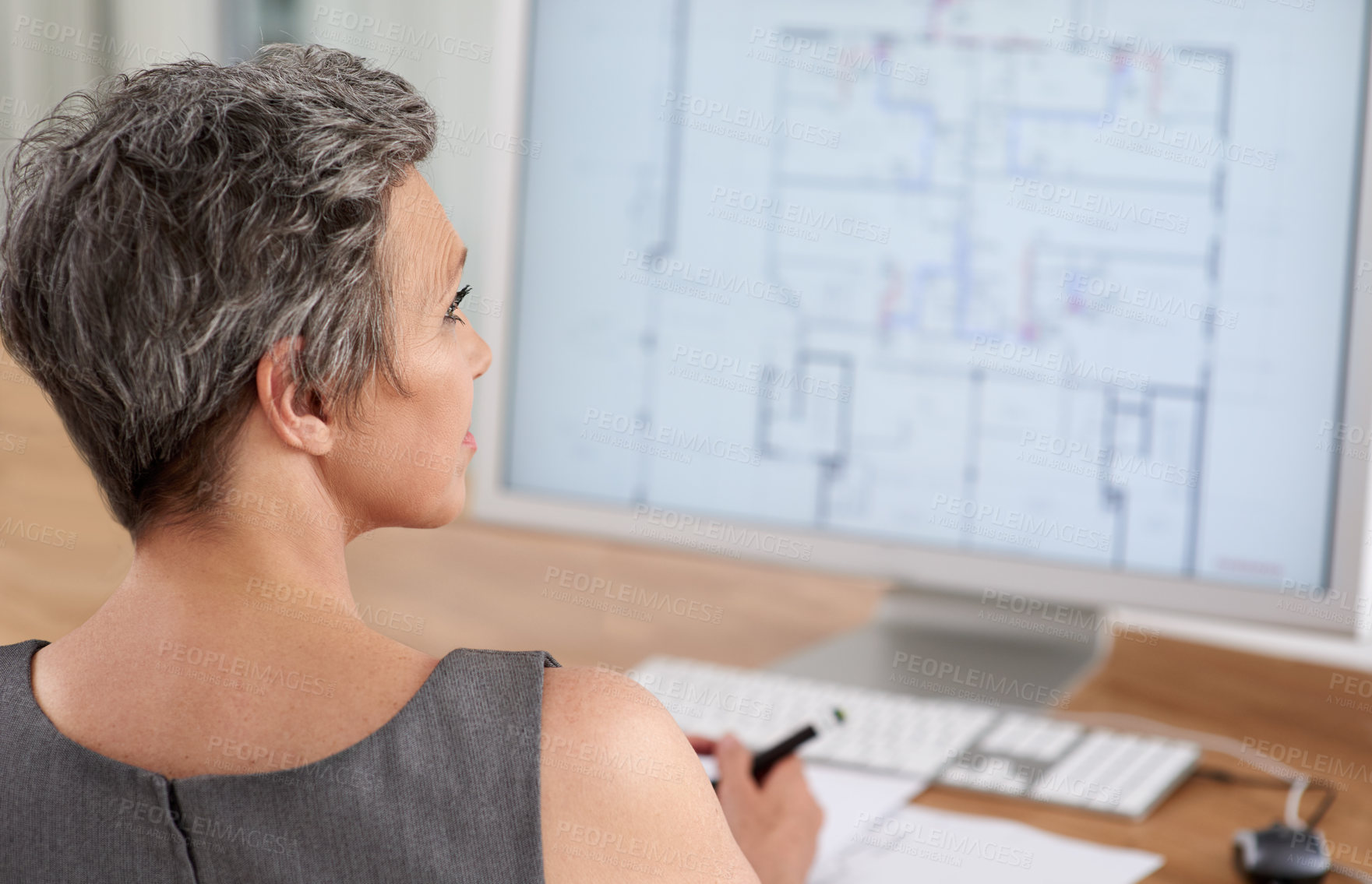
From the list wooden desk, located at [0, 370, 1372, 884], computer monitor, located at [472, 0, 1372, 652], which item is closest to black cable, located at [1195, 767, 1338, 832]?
wooden desk, located at [0, 370, 1372, 884]

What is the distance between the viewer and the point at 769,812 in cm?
77

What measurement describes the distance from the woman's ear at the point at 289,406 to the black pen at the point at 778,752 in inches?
16.5

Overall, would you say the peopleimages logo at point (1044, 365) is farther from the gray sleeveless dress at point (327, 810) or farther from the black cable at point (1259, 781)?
the gray sleeveless dress at point (327, 810)

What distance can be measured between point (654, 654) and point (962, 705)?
0.32 m

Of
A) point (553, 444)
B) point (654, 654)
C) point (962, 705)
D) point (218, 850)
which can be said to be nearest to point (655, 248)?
point (553, 444)

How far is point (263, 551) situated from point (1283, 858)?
640 millimetres

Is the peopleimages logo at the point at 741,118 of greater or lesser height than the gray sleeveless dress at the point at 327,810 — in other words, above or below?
above

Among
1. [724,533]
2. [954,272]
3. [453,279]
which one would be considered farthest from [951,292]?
[453,279]

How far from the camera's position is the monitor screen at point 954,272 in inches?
36.5

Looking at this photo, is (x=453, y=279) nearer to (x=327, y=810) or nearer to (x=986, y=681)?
(x=327, y=810)

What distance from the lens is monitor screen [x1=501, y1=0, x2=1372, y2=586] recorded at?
0.93 metres

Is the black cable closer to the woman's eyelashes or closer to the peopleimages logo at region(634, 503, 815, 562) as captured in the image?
the peopleimages logo at region(634, 503, 815, 562)

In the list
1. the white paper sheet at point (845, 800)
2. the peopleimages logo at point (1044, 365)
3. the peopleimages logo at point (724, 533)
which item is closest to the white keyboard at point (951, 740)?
the white paper sheet at point (845, 800)

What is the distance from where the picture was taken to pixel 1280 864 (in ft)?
2.37
